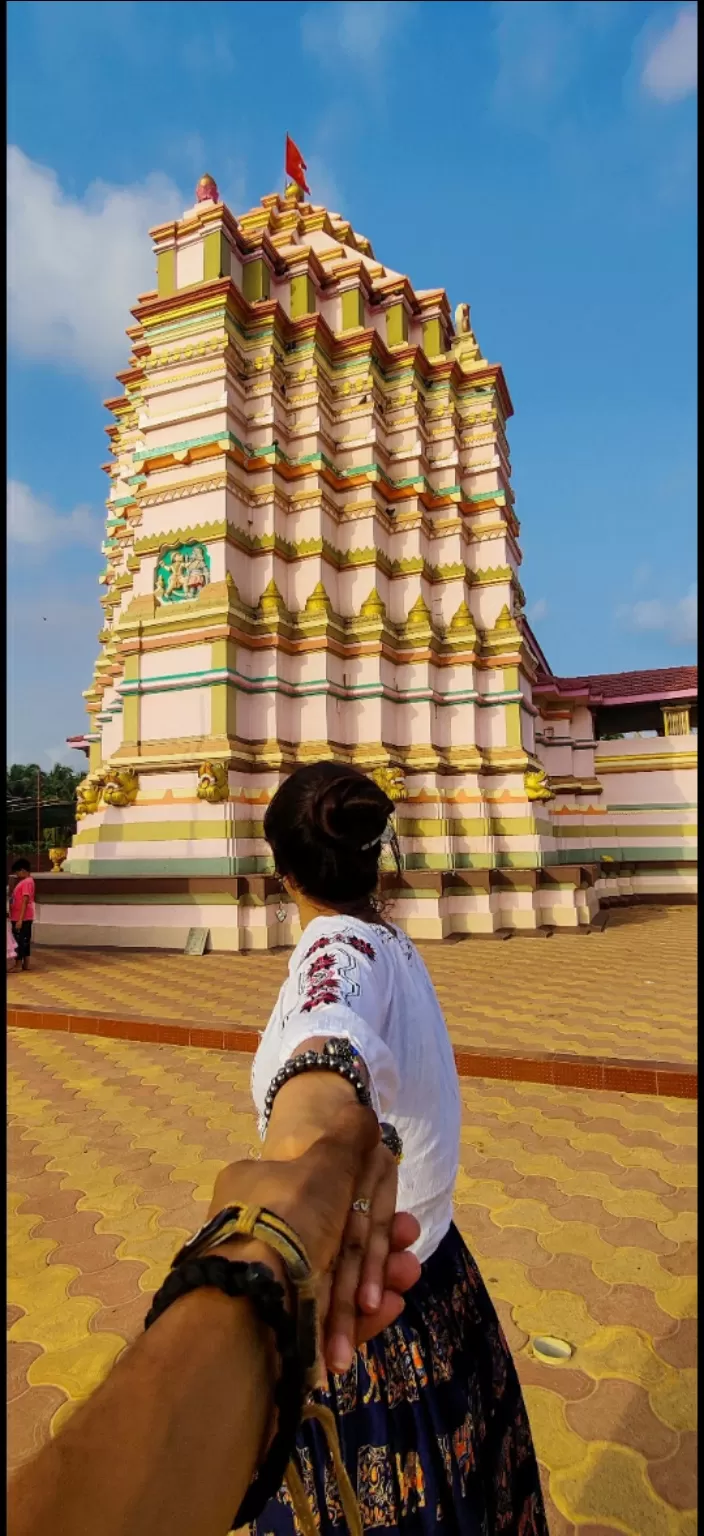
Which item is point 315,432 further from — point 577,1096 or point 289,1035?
point 289,1035

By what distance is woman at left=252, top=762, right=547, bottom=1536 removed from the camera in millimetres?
1157

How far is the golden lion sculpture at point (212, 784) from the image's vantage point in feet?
31.0

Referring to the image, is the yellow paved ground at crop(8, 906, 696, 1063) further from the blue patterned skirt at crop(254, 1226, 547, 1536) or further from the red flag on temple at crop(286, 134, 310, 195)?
the red flag on temple at crop(286, 134, 310, 195)

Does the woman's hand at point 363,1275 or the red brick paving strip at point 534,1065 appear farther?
the red brick paving strip at point 534,1065

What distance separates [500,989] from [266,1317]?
626cm

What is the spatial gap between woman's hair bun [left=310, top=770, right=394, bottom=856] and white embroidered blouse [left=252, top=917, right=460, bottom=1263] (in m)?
0.14

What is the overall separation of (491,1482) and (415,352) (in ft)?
45.1

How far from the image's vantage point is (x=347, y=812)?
131 centimetres

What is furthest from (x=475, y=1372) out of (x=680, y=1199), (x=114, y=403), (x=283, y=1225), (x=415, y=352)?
(x=114, y=403)

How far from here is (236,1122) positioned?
3.69 metres

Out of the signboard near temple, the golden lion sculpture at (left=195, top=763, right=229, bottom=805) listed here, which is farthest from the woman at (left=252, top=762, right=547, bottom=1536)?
the golden lion sculpture at (left=195, top=763, right=229, bottom=805)

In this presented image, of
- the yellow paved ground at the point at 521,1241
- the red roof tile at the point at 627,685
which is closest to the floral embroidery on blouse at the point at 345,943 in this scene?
the yellow paved ground at the point at 521,1241

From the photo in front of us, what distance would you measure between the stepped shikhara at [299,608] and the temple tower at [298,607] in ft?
0.11

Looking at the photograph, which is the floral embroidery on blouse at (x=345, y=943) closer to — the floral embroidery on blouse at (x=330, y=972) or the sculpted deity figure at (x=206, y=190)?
the floral embroidery on blouse at (x=330, y=972)
